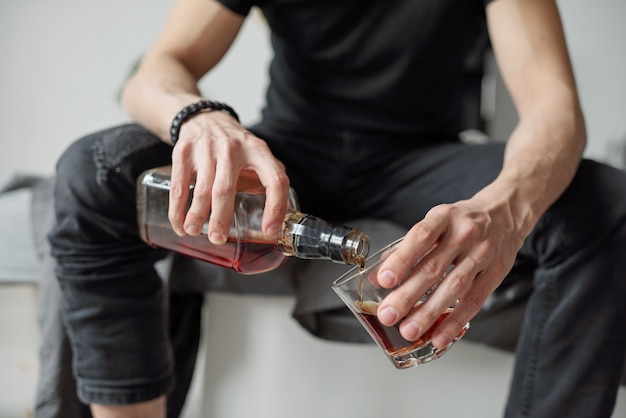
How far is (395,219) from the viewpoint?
2.67 feet

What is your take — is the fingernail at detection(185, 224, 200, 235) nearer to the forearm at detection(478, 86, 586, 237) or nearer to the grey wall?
the forearm at detection(478, 86, 586, 237)

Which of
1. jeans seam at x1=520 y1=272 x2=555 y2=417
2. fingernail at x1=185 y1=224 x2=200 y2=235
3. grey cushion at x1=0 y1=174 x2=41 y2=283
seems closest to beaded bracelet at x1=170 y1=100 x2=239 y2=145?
fingernail at x1=185 y1=224 x2=200 y2=235

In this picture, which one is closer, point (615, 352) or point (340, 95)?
point (615, 352)

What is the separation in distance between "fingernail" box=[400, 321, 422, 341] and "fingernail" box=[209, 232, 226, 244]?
Result: 160mm

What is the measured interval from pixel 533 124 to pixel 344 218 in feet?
0.93

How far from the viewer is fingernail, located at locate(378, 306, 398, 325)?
443 mm

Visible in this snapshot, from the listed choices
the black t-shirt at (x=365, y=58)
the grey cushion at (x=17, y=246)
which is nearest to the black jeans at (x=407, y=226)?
the black t-shirt at (x=365, y=58)

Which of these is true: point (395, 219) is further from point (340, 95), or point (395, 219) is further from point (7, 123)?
point (7, 123)

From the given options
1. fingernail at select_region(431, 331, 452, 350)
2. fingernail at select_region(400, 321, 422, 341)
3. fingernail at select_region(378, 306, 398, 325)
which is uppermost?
fingernail at select_region(378, 306, 398, 325)

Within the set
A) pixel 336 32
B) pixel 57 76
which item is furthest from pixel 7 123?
pixel 336 32

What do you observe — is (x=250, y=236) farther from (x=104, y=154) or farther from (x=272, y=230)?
(x=104, y=154)

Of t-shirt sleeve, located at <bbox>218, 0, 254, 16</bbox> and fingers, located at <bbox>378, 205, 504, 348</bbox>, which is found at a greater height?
t-shirt sleeve, located at <bbox>218, 0, 254, 16</bbox>

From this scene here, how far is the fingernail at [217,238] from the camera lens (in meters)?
0.52

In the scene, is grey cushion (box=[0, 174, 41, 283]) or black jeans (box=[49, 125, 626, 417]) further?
grey cushion (box=[0, 174, 41, 283])
